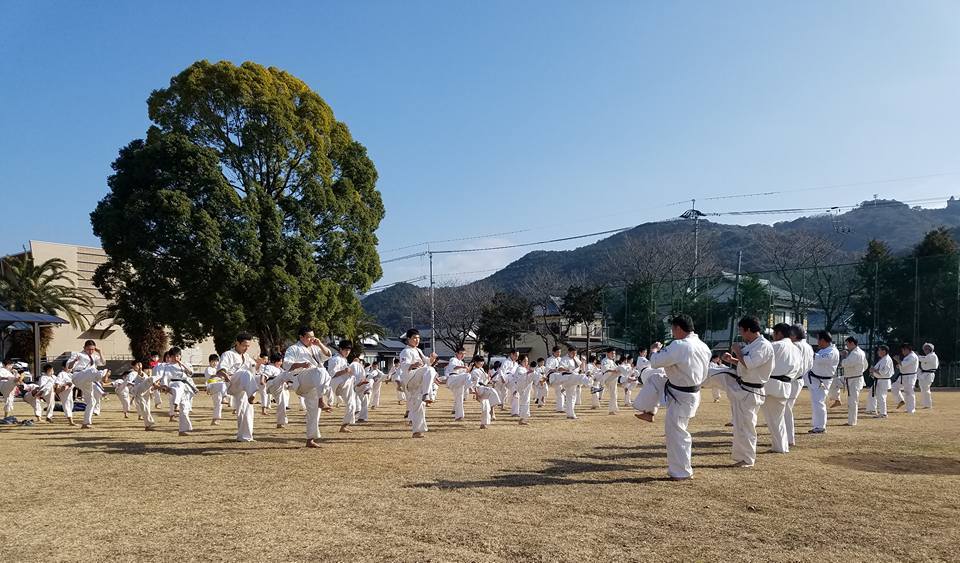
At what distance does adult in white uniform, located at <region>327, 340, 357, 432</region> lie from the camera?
12766 millimetres

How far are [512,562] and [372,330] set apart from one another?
1827 inches

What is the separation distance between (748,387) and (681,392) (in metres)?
1.40

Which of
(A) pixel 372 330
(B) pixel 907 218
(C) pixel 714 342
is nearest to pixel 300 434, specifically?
(C) pixel 714 342

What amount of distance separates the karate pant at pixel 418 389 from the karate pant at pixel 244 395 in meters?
2.71

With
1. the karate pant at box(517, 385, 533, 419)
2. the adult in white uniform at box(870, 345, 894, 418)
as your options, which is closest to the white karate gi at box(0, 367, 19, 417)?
the karate pant at box(517, 385, 533, 419)

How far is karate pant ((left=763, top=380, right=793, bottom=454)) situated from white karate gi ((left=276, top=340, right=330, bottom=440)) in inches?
273

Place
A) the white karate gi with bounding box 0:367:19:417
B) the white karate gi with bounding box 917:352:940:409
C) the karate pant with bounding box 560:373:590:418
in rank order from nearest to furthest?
the white karate gi with bounding box 0:367:19:417
the karate pant with bounding box 560:373:590:418
the white karate gi with bounding box 917:352:940:409

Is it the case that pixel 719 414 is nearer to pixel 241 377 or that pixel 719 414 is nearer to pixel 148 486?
pixel 241 377

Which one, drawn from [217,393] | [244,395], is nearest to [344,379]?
[244,395]

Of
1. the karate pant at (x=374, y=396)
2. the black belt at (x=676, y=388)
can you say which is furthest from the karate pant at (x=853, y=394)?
the karate pant at (x=374, y=396)

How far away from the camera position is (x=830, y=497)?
708cm

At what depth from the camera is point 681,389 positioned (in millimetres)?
8305

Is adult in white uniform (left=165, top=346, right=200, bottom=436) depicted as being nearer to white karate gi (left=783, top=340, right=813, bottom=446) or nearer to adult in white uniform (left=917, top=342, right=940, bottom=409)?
white karate gi (left=783, top=340, right=813, bottom=446)

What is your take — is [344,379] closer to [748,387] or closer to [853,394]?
[748,387]
